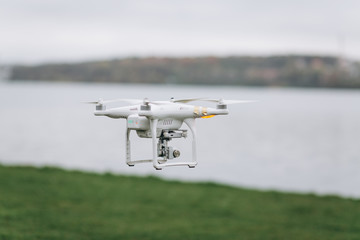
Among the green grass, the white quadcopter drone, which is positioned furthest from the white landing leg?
the green grass

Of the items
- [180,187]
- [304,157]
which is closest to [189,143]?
[180,187]

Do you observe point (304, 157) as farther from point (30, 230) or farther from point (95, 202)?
point (30, 230)

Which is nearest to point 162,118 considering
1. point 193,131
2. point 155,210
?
point 193,131

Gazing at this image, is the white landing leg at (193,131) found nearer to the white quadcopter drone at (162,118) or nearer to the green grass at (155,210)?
the white quadcopter drone at (162,118)

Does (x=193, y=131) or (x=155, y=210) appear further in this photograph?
(x=155, y=210)

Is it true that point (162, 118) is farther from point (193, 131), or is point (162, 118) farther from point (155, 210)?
point (155, 210)
